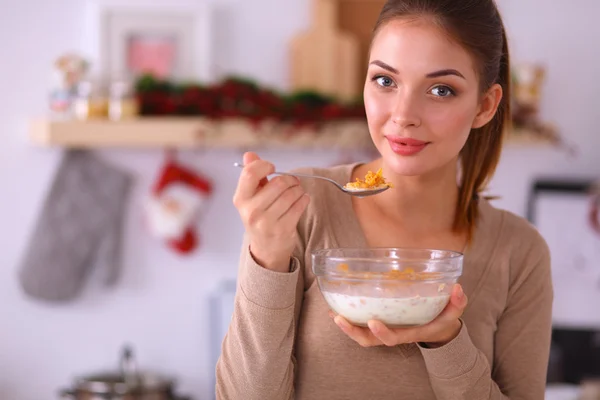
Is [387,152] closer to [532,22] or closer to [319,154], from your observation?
[319,154]

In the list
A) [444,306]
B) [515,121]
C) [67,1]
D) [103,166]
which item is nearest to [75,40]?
[67,1]

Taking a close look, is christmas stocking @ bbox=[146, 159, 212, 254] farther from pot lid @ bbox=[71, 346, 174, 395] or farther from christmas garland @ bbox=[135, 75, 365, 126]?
pot lid @ bbox=[71, 346, 174, 395]

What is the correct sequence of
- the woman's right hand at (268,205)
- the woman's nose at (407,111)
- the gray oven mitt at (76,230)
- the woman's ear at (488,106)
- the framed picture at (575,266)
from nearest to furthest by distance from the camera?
the woman's right hand at (268,205) < the woman's nose at (407,111) < the woman's ear at (488,106) < the gray oven mitt at (76,230) < the framed picture at (575,266)

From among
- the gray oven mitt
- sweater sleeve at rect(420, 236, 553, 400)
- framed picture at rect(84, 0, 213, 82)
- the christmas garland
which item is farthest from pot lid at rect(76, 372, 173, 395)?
sweater sleeve at rect(420, 236, 553, 400)

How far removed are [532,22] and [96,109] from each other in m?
1.67

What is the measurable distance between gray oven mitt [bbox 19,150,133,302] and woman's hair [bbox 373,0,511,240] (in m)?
1.87

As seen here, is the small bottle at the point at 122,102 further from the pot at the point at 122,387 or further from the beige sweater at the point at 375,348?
the beige sweater at the point at 375,348

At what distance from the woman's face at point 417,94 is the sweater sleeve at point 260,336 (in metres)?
0.22

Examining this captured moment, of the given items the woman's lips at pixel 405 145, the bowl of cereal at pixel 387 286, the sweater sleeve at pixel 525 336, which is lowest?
the sweater sleeve at pixel 525 336

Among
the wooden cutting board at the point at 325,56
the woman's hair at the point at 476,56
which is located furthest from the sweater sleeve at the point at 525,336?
the wooden cutting board at the point at 325,56

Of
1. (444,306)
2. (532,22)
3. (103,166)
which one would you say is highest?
(532,22)

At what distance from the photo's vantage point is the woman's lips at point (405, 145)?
43.6 inches

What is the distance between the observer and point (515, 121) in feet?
9.83

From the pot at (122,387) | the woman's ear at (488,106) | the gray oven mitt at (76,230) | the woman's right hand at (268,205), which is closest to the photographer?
the woman's right hand at (268,205)
